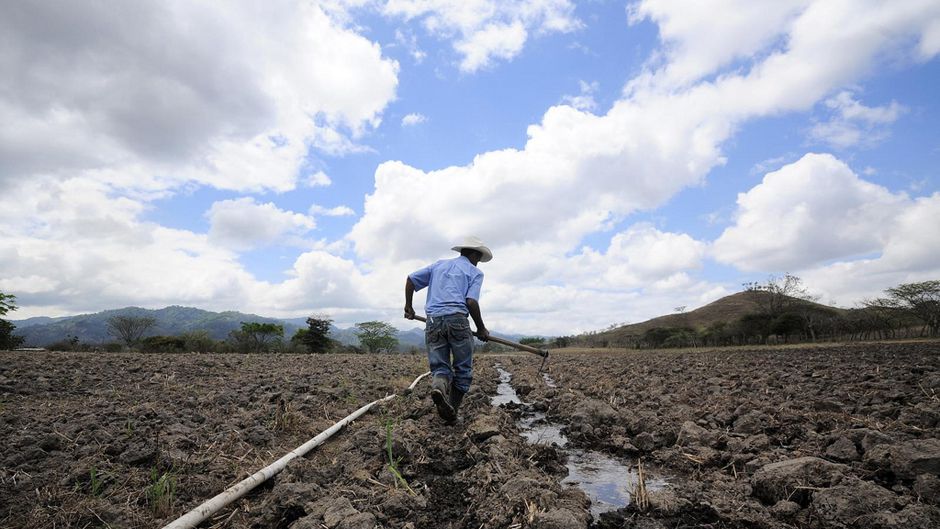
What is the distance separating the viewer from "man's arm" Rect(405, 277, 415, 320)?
6427mm

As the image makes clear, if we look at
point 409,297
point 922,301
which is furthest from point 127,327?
point 922,301

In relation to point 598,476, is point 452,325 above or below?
above

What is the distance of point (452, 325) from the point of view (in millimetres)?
5684

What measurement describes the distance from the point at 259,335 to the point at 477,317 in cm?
5230

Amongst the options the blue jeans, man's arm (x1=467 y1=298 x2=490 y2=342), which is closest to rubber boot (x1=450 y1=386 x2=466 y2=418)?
the blue jeans

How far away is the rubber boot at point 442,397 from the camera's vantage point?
5352 millimetres

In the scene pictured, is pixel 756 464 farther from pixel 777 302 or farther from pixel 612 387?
pixel 777 302

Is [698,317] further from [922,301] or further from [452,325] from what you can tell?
[452,325]

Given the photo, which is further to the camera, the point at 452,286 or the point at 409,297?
the point at 409,297

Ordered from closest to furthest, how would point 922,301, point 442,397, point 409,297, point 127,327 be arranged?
point 442,397 < point 409,297 < point 922,301 < point 127,327

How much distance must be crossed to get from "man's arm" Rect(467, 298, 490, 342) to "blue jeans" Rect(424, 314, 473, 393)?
14 centimetres

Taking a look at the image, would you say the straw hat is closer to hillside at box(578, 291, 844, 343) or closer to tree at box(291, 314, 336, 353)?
tree at box(291, 314, 336, 353)

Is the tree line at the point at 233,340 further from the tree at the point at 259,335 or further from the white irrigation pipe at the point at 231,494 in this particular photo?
the white irrigation pipe at the point at 231,494

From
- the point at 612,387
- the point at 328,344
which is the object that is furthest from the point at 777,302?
the point at 612,387
